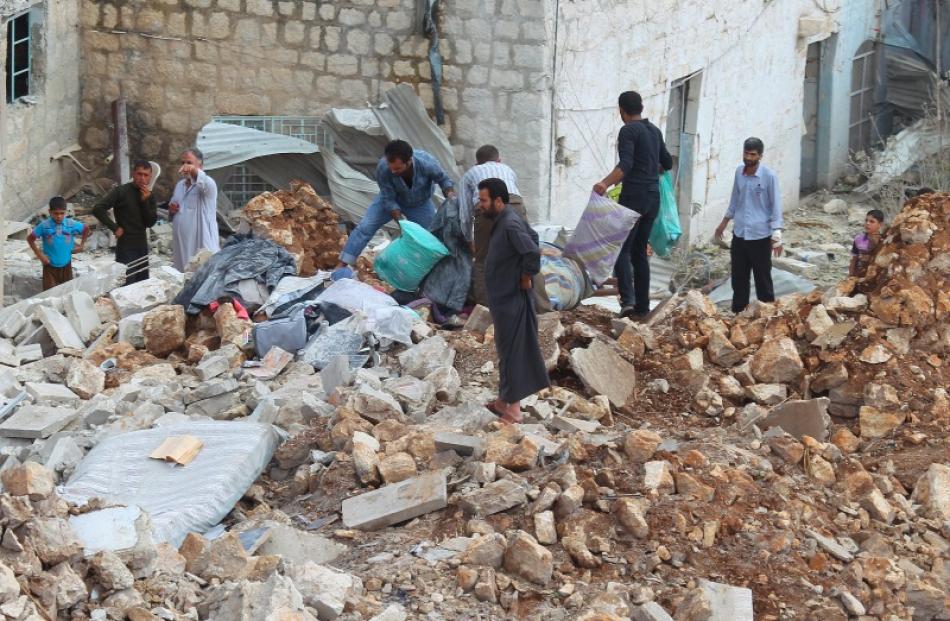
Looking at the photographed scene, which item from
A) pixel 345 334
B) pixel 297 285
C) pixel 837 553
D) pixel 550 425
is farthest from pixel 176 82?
pixel 837 553

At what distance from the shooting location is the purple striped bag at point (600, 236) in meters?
9.60

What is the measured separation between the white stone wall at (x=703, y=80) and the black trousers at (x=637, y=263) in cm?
241

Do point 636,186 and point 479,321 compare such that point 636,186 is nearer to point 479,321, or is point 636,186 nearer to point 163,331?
point 479,321

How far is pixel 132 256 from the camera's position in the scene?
10.8 m

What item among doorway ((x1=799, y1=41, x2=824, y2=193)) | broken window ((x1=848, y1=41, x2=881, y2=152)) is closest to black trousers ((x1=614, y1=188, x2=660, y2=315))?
doorway ((x1=799, y1=41, x2=824, y2=193))

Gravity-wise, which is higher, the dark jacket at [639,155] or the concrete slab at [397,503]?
the dark jacket at [639,155]

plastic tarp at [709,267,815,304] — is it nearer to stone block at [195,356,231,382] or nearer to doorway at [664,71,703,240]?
doorway at [664,71,703,240]

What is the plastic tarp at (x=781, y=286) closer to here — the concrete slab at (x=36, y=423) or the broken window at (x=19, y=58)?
the concrete slab at (x=36, y=423)

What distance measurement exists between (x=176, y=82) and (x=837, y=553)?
7952 millimetres

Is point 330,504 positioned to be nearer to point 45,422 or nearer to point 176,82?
point 45,422

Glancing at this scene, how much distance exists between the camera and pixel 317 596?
5.68 meters

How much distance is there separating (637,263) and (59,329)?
11.9ft

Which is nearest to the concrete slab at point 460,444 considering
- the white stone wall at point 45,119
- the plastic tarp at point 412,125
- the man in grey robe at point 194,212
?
the man in grey robe at point 194,212

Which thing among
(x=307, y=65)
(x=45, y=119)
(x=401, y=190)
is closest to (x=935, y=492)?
(x=401, y=190)
